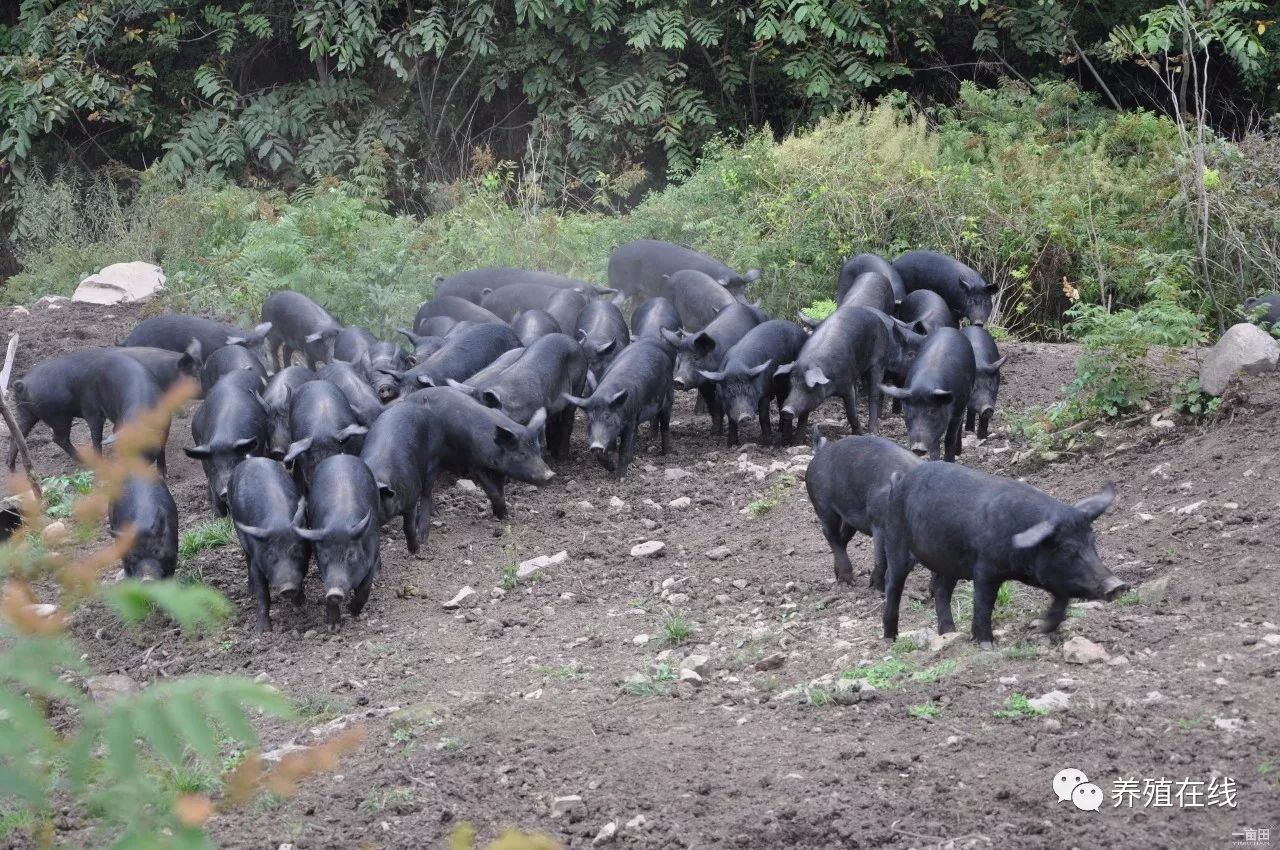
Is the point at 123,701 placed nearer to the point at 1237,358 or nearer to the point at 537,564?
the point at 537,564

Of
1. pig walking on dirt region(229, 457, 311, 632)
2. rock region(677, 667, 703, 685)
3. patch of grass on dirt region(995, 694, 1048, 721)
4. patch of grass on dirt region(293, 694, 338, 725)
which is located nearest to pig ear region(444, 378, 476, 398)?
pig walking on dirt region(229, 457, 311, 632)

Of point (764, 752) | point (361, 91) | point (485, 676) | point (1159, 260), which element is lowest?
point (485, 676)

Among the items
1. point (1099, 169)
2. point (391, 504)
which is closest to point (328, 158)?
point (1099, 169)

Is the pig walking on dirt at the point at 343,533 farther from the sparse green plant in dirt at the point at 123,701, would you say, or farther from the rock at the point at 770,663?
Answer: the sparse green plant in dirt at the point at 123,701

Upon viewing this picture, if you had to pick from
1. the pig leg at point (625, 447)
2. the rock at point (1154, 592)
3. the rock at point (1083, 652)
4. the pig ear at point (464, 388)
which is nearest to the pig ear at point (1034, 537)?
the rock at point (1083, 652)

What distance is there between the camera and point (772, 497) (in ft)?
29.0

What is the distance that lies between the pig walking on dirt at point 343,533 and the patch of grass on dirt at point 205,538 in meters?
1.11

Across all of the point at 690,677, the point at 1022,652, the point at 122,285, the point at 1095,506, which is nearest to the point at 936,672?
the point at 1022,652

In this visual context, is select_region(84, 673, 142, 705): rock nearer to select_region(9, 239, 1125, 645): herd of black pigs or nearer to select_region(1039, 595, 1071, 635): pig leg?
select_region(9, 239, 1125, 645): herd of black pigs

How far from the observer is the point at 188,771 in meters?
5.46

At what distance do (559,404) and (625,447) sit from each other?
602mm

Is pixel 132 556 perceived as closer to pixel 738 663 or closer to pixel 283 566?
pixel 283 566

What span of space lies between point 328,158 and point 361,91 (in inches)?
51.6

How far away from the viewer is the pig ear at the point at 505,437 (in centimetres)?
921
